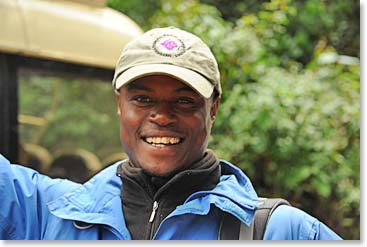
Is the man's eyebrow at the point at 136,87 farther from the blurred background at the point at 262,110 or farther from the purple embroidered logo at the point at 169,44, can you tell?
the blurred background at the point at 262,110

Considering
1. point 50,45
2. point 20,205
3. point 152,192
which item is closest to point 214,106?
point 152,192

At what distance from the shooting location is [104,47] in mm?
3385

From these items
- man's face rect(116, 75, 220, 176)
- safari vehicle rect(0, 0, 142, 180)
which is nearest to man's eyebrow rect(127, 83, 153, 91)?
man's face rect(116, 75, 220, 176)

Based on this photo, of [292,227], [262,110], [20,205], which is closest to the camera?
[292,227]

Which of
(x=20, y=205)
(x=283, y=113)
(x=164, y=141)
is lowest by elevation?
(x=283, y=113)

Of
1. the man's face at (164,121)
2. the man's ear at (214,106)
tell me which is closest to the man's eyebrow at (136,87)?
the man's face at (164,121)

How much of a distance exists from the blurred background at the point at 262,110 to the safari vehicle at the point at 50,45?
6 cm

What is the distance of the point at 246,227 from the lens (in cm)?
128

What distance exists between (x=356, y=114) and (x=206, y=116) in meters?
2.45

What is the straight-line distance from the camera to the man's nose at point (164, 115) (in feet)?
4.35

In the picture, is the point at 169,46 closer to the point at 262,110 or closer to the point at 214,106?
the point at 214,106

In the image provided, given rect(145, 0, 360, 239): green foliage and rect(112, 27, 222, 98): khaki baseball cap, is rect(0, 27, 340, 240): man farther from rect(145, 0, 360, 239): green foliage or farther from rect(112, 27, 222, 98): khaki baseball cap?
rect(145, 0, 360, 239): green foliage

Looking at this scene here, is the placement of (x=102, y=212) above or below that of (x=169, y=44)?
below

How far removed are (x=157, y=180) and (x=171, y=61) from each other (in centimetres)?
23
